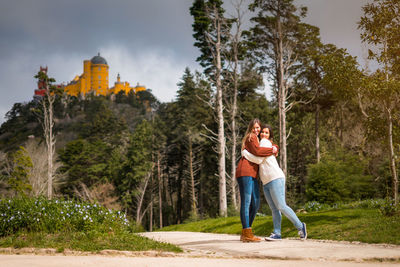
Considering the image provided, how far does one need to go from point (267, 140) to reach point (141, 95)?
324 feet

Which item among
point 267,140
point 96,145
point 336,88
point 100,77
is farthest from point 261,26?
point 100,77

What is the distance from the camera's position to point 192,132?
3725 centimetres

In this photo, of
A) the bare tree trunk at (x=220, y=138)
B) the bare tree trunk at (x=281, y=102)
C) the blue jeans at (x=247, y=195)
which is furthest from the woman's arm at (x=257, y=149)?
the bare tree trunk at (x=281, y=102)

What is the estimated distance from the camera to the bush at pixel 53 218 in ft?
24.7

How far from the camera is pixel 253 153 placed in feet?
21.3

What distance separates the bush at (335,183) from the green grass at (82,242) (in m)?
13.7

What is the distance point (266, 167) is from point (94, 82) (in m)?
124

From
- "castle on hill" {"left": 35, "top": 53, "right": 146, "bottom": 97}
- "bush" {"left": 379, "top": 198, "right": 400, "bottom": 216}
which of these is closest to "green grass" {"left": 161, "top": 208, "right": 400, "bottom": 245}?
"bush" {"left": 379, "top": 198, "right": 400, "bottom": 216}

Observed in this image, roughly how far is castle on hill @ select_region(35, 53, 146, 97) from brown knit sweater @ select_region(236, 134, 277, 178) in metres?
118

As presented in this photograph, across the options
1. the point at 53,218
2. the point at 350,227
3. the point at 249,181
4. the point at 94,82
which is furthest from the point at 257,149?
the point at 94,82

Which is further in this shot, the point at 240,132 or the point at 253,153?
the point at 240,132

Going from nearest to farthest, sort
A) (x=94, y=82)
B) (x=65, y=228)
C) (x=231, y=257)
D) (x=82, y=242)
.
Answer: (x=231, y=257), (x=82, y=242), (x=65, y=228), (x=94, y=82)

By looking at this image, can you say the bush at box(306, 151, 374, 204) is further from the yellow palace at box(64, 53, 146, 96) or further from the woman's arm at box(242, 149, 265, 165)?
the yellow palace at box(64, 53, 146, 96)

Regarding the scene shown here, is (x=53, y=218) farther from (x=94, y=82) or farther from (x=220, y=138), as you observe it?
(x=94, y=82)
